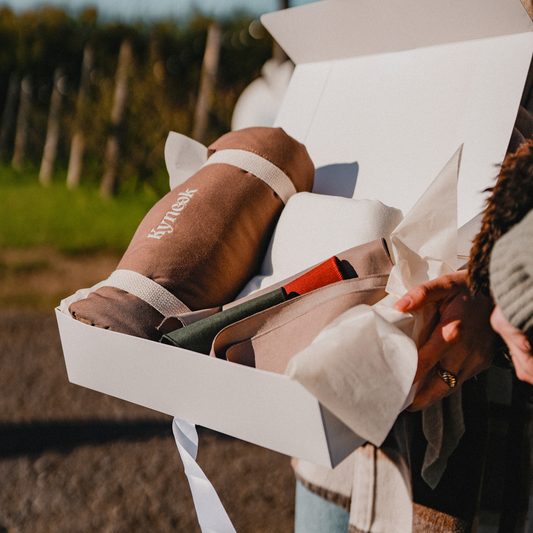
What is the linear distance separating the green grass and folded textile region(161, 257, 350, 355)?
12.5ft

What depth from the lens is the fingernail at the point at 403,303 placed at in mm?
604

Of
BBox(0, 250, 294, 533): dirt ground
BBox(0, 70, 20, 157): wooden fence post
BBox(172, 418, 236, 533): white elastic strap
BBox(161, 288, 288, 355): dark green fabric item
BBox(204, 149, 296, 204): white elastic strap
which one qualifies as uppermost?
BBox(204, 149, 296, 204): white elastic strap

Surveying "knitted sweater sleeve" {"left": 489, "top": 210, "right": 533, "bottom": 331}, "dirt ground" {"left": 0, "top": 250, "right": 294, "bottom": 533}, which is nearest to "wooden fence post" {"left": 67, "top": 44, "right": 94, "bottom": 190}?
"dirt ground" {"left": 0, "top": 250, "right": 294, "bottom": 533}

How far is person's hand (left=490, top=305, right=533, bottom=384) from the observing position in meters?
0.54

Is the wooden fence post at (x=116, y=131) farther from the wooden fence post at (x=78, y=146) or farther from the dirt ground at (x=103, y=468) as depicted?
the dirt ground at (x=103, y=468)

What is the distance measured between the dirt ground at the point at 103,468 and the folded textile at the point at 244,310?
1311mm

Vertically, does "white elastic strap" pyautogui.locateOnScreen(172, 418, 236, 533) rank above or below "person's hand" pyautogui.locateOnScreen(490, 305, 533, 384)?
below

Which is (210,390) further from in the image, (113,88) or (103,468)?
(113,88)

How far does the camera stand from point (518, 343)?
1.81 feet

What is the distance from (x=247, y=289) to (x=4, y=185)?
19.3 feet

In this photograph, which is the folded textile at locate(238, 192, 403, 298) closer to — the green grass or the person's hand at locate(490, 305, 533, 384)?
the person's hand at locate(490, 305, 533, 384)

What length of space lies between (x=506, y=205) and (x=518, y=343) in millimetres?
157

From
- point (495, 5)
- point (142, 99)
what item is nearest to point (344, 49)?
point (495, 5)

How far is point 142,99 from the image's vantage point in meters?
5.18
